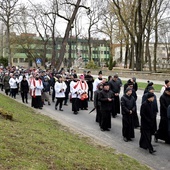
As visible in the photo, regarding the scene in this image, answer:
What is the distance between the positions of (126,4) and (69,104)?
114 feet

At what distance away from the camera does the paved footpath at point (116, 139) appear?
7.78m

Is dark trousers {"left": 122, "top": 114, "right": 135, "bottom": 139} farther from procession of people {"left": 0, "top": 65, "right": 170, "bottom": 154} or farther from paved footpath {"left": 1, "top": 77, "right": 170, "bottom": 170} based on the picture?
paved footpath {"left": 1, "top": 77, "right": 170, "bottom": 170}

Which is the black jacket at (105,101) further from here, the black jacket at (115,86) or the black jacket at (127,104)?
the black jacket at (115,86)

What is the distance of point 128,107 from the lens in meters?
9.55

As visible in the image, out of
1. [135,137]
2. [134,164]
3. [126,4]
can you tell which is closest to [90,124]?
[135,137]

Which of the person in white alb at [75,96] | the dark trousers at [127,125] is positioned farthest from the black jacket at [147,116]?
the person in white alb at [75,96]

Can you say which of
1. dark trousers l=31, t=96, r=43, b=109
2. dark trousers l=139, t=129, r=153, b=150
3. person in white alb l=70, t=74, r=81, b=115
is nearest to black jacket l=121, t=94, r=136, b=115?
dark trousers l=139, t=129, r=153, b=150

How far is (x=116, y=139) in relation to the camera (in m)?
9.78

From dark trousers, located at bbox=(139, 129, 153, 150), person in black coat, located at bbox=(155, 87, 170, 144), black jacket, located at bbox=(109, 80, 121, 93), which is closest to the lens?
dark trousers, located at bbox=(139, 129, 153, 150)

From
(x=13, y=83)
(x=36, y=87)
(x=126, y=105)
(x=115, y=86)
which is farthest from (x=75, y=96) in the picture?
(x=13, y=83)

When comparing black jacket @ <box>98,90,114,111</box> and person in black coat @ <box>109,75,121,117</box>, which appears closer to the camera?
black jacket @ <box>98,90,114,111</box>

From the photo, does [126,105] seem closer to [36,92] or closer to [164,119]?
[164,119]

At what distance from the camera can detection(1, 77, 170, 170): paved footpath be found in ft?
25.5

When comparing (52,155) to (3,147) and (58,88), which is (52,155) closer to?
(3,147)
